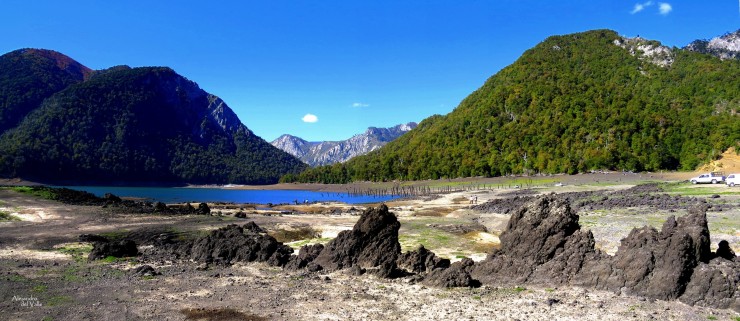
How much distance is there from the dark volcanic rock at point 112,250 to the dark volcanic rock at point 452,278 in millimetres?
17835

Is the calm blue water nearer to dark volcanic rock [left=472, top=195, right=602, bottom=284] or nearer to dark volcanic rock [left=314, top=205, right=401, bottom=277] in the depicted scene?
dark volcanic rock [left=314, top=205, right=401, bottom=277]

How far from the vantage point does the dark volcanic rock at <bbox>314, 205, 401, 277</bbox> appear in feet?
67.1

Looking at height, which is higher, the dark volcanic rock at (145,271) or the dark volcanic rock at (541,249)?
the dark volcanic rock at (541,249)

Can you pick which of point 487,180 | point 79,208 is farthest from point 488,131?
point 79,208

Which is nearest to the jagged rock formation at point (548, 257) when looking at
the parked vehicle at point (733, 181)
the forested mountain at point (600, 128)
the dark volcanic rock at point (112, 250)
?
the dark volcanic rock at point (112, 250)

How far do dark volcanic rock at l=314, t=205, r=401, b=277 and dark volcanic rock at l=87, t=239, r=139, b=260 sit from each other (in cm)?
1190

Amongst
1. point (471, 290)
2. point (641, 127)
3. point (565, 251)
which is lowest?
point (471, 290)

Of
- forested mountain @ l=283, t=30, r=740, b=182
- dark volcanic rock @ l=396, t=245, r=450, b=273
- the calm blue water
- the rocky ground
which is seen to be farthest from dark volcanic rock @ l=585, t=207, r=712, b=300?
forested mountain @ l=283, t=30, r=740, b=182

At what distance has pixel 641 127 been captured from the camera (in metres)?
151

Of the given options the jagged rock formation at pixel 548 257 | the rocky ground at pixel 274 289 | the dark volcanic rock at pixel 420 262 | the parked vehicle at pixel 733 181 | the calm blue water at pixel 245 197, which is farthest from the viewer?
the calm blue water at pixel 245 197

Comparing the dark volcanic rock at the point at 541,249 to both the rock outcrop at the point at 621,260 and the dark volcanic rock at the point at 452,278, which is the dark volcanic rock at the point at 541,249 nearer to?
the rock outcrop at the point at 621,260

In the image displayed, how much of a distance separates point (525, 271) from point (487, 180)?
125232 mm

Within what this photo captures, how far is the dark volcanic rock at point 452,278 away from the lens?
16.5 meters

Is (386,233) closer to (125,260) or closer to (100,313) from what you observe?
(100,313)
